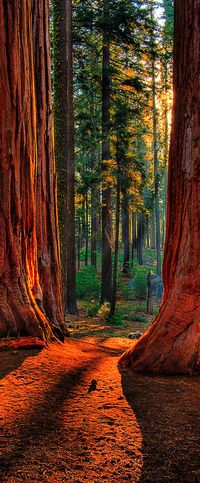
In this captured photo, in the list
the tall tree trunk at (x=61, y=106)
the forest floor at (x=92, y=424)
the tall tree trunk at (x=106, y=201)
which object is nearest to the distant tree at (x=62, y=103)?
the tall tree trunk at (x=61, y=106)

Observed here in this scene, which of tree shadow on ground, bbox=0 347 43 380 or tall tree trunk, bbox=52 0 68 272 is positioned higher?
tall tree trunk, bbox=52 0 68 272

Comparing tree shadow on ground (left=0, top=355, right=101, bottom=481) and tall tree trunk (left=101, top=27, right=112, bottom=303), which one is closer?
tree shadow on ground (left=0, top=355, right=101, bottom=481)

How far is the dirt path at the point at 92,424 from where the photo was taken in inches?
78.8

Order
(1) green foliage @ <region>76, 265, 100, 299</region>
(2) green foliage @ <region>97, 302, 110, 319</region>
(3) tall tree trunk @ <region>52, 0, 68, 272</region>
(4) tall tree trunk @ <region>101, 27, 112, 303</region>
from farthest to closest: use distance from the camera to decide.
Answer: (1) green foliage @ <region>76, 265, 100, 299</region>
(4) tall tree trunk @ <region>101, 27, 112, 303</region>
(2) green foliage @ <region>97, 302, 110, 319</region>
(3) tall tree trunk @ <region>52, 0, 68, 272</region>

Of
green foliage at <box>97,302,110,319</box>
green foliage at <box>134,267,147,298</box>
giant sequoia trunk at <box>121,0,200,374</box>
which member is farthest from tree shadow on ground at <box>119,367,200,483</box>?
green foliage at <box>134,267,147,298</box>

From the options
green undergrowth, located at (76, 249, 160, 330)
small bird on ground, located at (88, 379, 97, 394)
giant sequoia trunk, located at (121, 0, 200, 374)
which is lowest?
green undergrowth, located at (76, 249, 160, 330)

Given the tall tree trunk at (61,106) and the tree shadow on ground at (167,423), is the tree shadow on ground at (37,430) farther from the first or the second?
the tall tree trunk at (61,106)

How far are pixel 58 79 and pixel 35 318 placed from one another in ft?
23.1

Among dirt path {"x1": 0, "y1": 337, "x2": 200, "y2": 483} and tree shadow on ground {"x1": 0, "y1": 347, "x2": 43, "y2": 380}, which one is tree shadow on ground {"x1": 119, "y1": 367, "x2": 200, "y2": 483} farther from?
tree shadow on ground {"x1": 0, "y1": 347, "x2": 43, "y2": 380}

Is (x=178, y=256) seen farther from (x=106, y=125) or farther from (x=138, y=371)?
(x=106, y=125)

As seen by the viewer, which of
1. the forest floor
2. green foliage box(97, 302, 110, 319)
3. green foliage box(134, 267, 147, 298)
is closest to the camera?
the forest floor

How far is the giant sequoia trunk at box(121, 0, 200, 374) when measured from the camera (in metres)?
3.88

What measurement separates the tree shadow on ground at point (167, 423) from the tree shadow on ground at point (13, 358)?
1.04 m

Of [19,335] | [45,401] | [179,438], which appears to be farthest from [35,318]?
[179,438]
